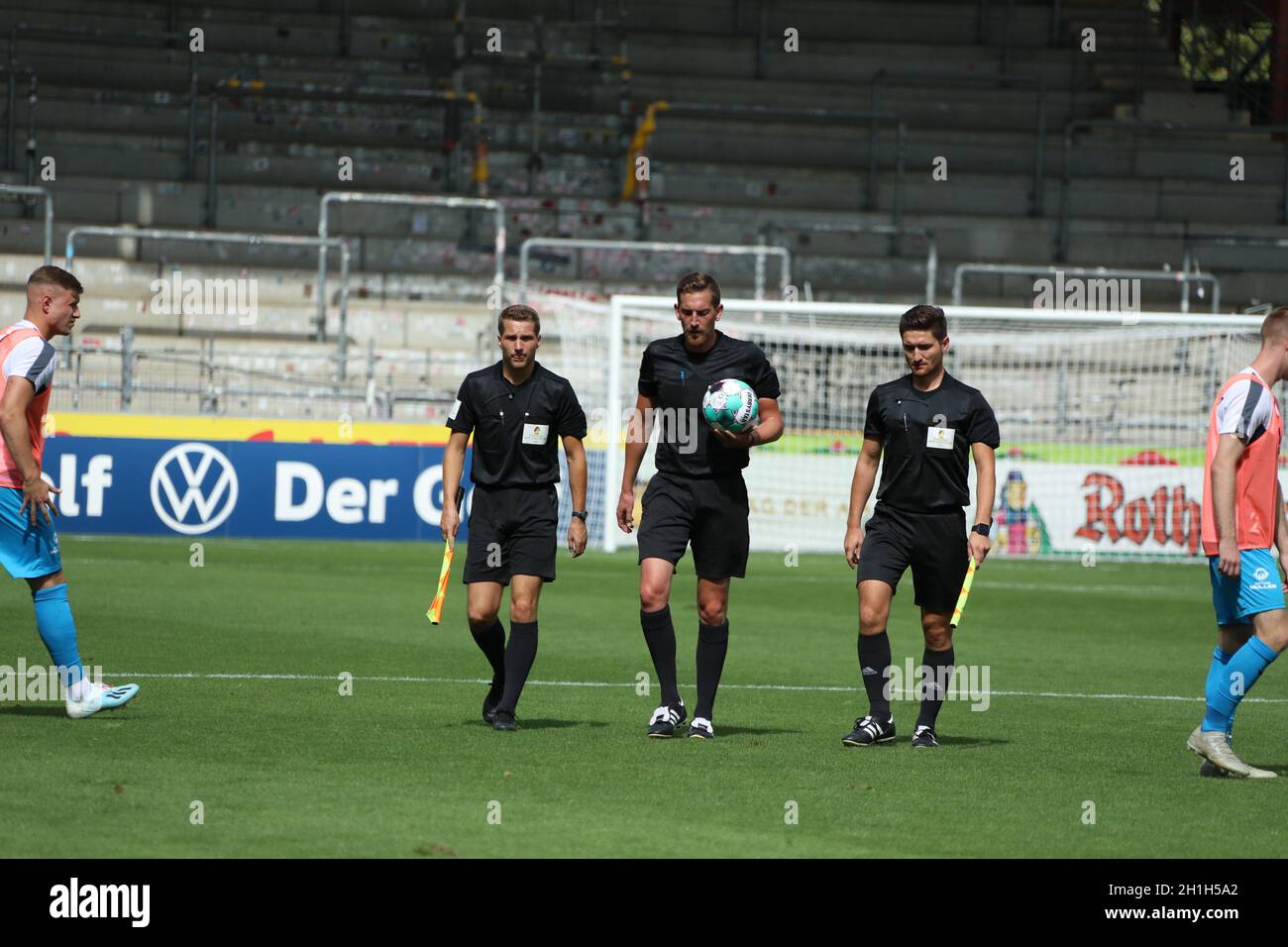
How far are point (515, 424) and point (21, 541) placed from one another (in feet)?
7.81

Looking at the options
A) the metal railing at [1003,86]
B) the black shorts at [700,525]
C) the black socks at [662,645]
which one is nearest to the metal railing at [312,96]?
the metal railing at [1003,86]

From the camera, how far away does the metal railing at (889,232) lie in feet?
85.3

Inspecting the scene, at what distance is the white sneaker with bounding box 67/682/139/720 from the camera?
855 centimetres

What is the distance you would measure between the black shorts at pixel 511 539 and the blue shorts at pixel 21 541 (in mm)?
1958

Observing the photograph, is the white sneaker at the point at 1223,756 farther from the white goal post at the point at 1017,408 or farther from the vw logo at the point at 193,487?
the vw logo at the point at 193,487

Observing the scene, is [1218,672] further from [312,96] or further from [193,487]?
[312,96]

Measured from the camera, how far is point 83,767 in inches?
283

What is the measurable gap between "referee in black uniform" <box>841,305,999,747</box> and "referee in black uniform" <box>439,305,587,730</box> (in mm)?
1425
